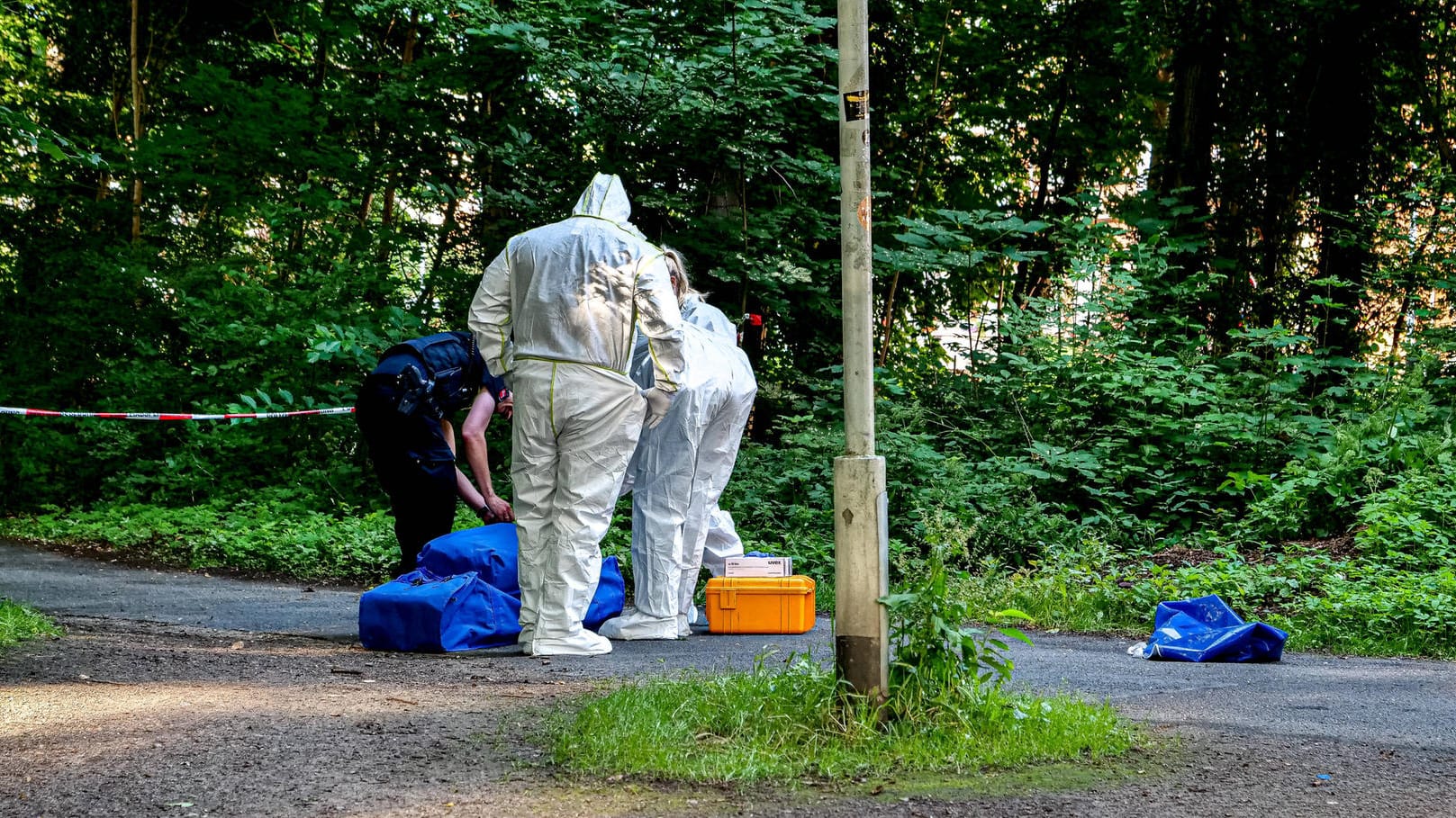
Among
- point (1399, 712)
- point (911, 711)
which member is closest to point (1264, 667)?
point (1399, 712)

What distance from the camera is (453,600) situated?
6.50 metres

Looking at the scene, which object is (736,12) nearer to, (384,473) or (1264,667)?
(384,473)

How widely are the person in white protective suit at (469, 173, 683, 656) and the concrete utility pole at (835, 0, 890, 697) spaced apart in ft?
7.60

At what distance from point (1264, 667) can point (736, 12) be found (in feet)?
23.9

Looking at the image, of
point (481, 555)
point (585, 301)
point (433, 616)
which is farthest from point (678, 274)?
point (433, 616)

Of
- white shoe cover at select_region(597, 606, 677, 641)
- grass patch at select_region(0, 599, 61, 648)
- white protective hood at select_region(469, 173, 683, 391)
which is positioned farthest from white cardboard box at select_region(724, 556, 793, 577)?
grass patch at select_region(0, 599, 61, 648)

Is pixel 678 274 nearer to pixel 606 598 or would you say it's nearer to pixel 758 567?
pixel 758 567

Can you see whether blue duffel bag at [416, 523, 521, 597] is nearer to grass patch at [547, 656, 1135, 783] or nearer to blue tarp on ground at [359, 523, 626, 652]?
blue tarp on ground at [359, 523, 626, 652]

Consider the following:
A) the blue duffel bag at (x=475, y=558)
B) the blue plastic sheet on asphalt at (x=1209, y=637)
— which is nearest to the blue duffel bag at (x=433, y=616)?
the blue duffel bag at (x=475, y=558)

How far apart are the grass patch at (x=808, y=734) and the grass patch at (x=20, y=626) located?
129 inches

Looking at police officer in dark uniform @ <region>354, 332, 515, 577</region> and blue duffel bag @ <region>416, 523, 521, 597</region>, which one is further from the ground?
police officer in dark uniform @ <region>354, 332, 515, 577</region>

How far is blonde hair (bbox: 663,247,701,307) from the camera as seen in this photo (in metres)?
6.95

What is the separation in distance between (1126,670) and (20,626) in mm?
5618

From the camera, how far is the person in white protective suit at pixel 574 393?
247 inches
